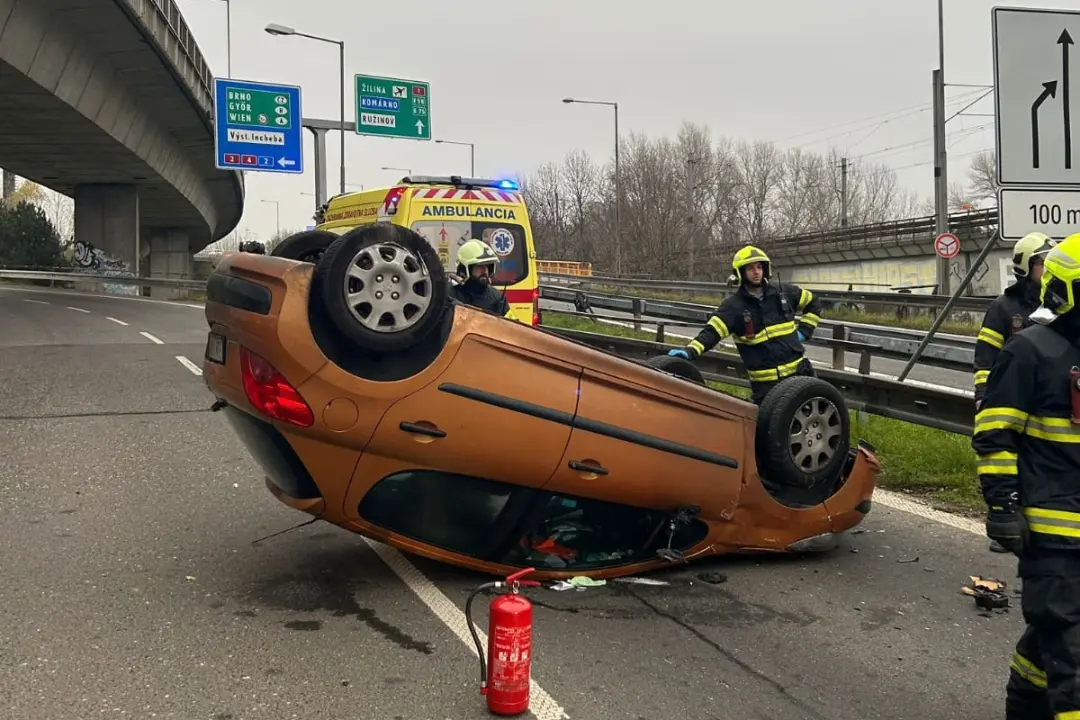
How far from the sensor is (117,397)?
31.1 feet

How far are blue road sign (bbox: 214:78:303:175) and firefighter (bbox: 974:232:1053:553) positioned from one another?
19.6m

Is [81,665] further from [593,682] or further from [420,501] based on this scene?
[593,682]

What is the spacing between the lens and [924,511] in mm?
5848

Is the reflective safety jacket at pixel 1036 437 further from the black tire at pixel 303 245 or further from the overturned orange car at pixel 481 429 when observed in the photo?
the black tire at pixel 303 245

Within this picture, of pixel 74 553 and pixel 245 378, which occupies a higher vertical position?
pixel 245 378

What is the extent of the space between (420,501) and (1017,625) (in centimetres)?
276

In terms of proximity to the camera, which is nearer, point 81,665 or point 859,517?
point 81,665

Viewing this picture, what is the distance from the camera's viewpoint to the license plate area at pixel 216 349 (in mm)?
3828

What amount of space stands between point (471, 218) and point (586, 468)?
627cm

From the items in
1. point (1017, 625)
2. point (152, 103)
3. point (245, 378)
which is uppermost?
point (152, 103)

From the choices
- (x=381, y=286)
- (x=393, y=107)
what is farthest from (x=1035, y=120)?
(x=393, y=107)

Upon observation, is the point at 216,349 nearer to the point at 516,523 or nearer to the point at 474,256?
the point at 516,523

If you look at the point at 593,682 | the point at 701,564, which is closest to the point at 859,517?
the point at 701,564

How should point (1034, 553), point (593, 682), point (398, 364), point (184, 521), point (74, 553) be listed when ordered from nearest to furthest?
point (1034, 553) < point (593, 682) < point (398, 364) < point (74, 553) < point (184, 521)
